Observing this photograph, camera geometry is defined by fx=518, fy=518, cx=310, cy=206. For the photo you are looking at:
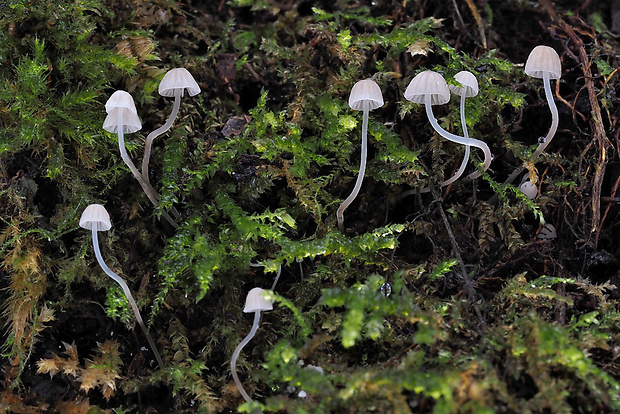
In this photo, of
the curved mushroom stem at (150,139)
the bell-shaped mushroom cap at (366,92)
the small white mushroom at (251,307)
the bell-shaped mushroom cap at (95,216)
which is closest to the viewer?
the small white mushroom at (251,307)

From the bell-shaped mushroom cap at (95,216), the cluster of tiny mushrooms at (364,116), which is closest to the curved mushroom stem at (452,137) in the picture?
the cluster of tiny mushrooms at (364,116)

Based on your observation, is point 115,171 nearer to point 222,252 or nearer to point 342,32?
point 222,252

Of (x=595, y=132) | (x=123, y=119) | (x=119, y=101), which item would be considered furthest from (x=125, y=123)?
(x=595, y=132)

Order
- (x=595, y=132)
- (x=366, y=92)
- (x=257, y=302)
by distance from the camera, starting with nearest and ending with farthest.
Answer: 1. (x=257, y=302)
2. (x=366, y=92)
3. (x=595, y=132)

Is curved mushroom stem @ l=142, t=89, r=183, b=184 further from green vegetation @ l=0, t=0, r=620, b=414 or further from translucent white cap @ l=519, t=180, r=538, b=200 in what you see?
translucent white cap @ l=519, t=180, r=538, b=200

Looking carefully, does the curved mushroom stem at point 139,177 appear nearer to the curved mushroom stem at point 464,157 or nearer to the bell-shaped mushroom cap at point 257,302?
the bell-shaped mushroom cap at point 257,302

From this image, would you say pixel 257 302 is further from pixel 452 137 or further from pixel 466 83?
pixel 466 83

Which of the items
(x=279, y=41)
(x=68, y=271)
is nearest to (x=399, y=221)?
(x=279, y=41)
